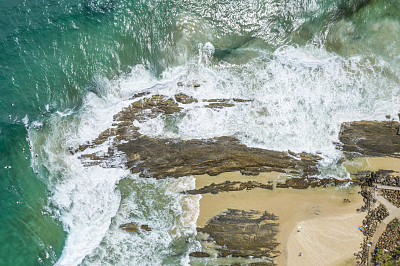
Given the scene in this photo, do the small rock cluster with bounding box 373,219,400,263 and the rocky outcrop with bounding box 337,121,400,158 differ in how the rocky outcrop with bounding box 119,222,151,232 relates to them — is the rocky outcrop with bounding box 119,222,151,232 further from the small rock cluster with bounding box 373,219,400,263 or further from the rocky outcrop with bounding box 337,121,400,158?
the small rock cluster with bounding box 373,219,400,263

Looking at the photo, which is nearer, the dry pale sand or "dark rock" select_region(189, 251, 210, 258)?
the dry pale sand

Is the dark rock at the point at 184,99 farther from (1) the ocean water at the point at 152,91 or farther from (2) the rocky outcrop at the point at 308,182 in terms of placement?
(2) the rocky outcrop at the point at 308,182

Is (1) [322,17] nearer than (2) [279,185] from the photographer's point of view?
No

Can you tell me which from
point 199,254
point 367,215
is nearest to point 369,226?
point 367,215

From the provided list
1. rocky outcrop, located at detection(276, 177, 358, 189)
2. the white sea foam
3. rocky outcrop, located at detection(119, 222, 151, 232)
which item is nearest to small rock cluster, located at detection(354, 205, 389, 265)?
rocky outcrop, located at detection(276, 177, 358, 189)

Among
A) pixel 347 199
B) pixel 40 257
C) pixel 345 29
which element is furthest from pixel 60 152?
pixel 345 29

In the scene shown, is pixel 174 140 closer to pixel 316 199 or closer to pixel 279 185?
pixel 279 185

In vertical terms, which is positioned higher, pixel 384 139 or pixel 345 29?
pixel 345 29
